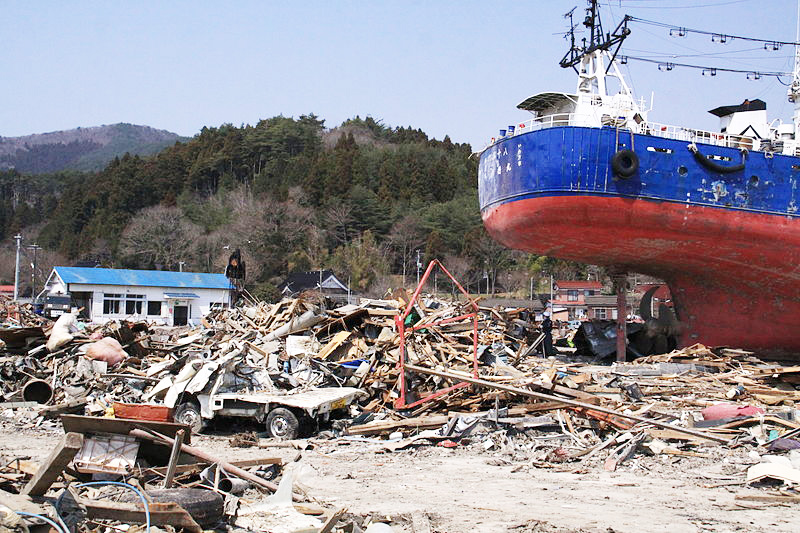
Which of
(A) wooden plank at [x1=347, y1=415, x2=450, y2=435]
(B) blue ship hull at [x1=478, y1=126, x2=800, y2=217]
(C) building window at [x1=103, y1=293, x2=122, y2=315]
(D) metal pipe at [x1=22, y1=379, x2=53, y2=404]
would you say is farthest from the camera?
(C) building window at [x1=103, y1=293, x2=122, y2=315]

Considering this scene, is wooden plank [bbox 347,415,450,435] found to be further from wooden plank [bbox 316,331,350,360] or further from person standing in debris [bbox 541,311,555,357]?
person standing in debris [bbox 541,311,555,357]

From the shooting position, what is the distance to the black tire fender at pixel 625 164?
65.9 ft

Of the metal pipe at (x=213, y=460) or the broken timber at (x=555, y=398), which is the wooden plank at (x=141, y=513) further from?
the broken timber at (x=555, y=398)

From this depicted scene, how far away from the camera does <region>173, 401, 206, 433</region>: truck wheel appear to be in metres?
12.0

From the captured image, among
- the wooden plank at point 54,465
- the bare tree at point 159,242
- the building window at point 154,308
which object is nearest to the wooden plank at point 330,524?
the wooden plank at point 54,465

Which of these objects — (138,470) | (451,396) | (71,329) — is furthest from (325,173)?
(138,470)

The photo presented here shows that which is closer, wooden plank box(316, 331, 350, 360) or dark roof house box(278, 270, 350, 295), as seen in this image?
wooden plank box(316, 331, 350, 360)

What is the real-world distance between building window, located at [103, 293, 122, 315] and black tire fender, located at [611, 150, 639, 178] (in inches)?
1497

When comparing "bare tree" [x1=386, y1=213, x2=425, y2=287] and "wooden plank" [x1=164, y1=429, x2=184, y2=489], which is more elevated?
"bare tree" [x1=386, y1=213, x2=425, y2=287]

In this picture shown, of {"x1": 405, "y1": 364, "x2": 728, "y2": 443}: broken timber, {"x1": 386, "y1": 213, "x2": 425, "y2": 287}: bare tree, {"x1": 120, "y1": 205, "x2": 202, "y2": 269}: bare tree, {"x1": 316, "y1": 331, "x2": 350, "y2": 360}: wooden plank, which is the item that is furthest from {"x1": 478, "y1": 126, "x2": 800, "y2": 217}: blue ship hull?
{"x1": 120, "y1": 205, "x2": 202, "y2": 269}: bare tree

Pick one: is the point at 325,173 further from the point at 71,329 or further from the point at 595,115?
the point at 71,329

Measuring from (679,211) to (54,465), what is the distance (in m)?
18.7

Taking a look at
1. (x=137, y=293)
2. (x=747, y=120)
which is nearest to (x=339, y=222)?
(x=137, y=293)

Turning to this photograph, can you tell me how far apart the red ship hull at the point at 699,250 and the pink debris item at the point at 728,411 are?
921cm
